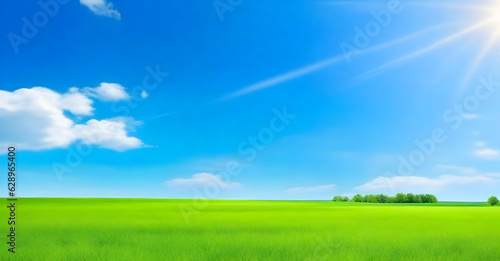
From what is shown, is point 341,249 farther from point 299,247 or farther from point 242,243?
point 242,243

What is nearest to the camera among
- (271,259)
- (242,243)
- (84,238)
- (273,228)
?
(271,259)

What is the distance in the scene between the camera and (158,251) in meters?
9.95

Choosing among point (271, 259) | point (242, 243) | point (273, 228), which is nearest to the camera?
point (271, 259)

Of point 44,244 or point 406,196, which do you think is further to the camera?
point 406,196

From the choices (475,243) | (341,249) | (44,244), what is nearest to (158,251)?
(44,244)

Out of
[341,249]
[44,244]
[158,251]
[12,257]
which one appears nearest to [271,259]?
[341,249]

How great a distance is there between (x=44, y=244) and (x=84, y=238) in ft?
4.92

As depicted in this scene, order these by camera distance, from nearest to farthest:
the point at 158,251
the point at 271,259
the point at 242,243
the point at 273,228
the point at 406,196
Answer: the point at 271,259, the point at 158,251, the point at 242,243, the point at 273,228, the point at 406,196

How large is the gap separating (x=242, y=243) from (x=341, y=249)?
10.5 ft

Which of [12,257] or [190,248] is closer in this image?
[12,257]

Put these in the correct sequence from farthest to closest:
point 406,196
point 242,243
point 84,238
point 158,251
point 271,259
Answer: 1. point 406,196
2. point 84,238
3. point 242,243
4. point 158,251
5. point 271,259

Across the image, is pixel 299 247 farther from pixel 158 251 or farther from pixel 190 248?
pixel 158 251

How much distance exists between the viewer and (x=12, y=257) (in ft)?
29.7

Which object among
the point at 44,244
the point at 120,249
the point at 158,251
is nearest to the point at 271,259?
the point at 158,251
